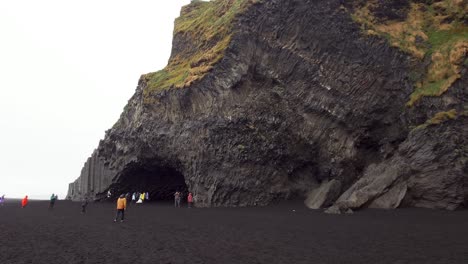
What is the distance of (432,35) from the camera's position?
149 ft

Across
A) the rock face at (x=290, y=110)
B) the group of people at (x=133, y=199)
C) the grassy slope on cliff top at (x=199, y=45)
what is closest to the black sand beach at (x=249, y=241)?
the group of people at (x=133, y=199)

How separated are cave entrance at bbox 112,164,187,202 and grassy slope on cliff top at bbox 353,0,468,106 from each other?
1330 inches

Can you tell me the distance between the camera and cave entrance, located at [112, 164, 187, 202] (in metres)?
59.3

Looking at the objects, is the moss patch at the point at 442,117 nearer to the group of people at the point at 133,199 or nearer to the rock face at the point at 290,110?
the rock face at the point at 290,110

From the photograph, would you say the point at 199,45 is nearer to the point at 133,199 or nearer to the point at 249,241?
the point at 133,199

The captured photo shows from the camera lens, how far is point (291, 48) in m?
47.3

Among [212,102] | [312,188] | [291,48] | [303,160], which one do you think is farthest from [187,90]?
[312,188]

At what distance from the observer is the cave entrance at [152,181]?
59.3 metres

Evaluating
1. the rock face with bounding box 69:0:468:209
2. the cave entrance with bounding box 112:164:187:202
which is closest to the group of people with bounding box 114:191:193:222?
the rock face with bounding box 69:0:468:209

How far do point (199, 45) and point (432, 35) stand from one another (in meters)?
29.5

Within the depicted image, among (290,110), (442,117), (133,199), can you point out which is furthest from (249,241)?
(133,199)

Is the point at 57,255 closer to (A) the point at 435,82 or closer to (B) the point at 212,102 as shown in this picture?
(B) the point at 212,102

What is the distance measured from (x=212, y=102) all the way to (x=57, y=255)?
1284 inches

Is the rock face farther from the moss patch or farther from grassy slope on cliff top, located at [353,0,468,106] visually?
the moss patch
